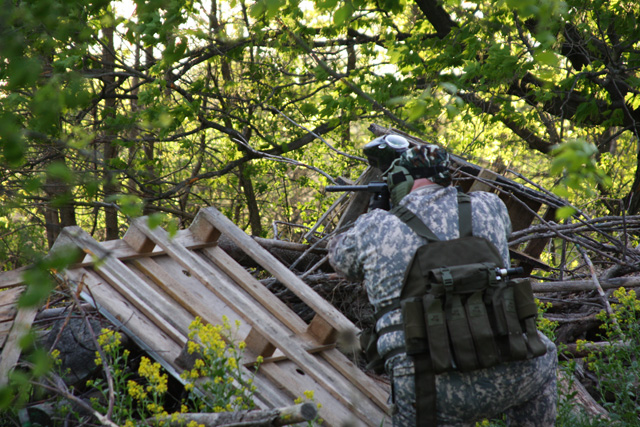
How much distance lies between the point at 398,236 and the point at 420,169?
434 mm

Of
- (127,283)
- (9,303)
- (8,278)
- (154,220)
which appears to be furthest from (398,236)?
(9,303)

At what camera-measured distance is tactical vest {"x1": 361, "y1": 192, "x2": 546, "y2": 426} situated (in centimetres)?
260

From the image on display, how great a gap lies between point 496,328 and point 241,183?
Result: 9736 mm

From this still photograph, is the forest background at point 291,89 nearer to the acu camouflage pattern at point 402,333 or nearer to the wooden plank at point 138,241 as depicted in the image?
the wooden plank at point 138,241

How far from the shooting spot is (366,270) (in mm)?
2912

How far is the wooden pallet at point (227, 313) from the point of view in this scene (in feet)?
11.4

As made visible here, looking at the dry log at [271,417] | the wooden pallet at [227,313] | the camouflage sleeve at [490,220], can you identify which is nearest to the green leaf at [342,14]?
the camouflage sleeve at [490,220]

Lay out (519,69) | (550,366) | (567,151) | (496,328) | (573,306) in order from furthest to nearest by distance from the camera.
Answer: (519,69), (573,306), (550,366), (496,328), (567,151)

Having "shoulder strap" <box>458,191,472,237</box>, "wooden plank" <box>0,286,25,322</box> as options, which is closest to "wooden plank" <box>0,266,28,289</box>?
"wooden plank" <box>0,286,25,322</box>

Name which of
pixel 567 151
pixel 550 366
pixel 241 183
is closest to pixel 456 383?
pixel 550 366

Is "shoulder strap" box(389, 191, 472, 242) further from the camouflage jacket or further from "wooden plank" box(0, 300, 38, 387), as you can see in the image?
"wooden plank" box(0, 300, 38, 387)

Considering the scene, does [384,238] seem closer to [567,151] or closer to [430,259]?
[430,259]

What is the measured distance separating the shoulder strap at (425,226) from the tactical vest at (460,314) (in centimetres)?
2

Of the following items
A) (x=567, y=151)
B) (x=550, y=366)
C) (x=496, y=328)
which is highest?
(x=567, y=151)
